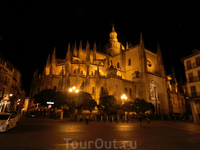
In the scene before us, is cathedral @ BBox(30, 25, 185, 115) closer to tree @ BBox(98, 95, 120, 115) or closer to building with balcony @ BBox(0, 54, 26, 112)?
tree @ BBox(98, 95, 120, 115)

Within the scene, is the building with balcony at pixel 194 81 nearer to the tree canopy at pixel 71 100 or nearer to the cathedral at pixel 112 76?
the cathedral at pixel 112 76

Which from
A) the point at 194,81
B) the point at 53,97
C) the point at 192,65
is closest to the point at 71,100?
the point at 53,97

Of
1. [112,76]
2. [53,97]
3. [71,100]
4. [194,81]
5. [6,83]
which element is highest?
[112,76]

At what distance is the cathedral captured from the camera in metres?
32.5

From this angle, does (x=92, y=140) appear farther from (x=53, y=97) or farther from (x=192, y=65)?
(x=192, y=65)

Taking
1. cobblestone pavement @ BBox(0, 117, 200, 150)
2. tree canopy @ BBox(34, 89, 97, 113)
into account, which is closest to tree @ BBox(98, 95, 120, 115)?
tree canopy @ BBox(34, 89, 97, 113)

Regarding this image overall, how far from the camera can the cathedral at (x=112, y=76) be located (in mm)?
32531

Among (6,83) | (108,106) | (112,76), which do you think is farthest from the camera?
(112,76)

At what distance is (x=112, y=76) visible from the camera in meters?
32.1

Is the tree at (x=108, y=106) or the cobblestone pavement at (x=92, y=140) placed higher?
the tree at (x=108, y=106)

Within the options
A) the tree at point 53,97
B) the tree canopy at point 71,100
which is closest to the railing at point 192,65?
the tree canopy at point 71,100

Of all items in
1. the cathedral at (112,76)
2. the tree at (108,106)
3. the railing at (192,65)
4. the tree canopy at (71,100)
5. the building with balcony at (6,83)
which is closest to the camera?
the tree canopy at (71,100)

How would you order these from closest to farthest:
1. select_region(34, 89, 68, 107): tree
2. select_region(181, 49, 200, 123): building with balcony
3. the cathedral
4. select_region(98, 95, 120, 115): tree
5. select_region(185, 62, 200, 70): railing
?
1. select_region(181, 49, 200, 123): building with balcony
2. select_region(185, 62, 200, 70): railing
3. select_region(98, 95, 120, 115): tree
4. select_region(34, 89, 68, 107): tree
5. the cathedral

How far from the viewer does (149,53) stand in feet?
143
